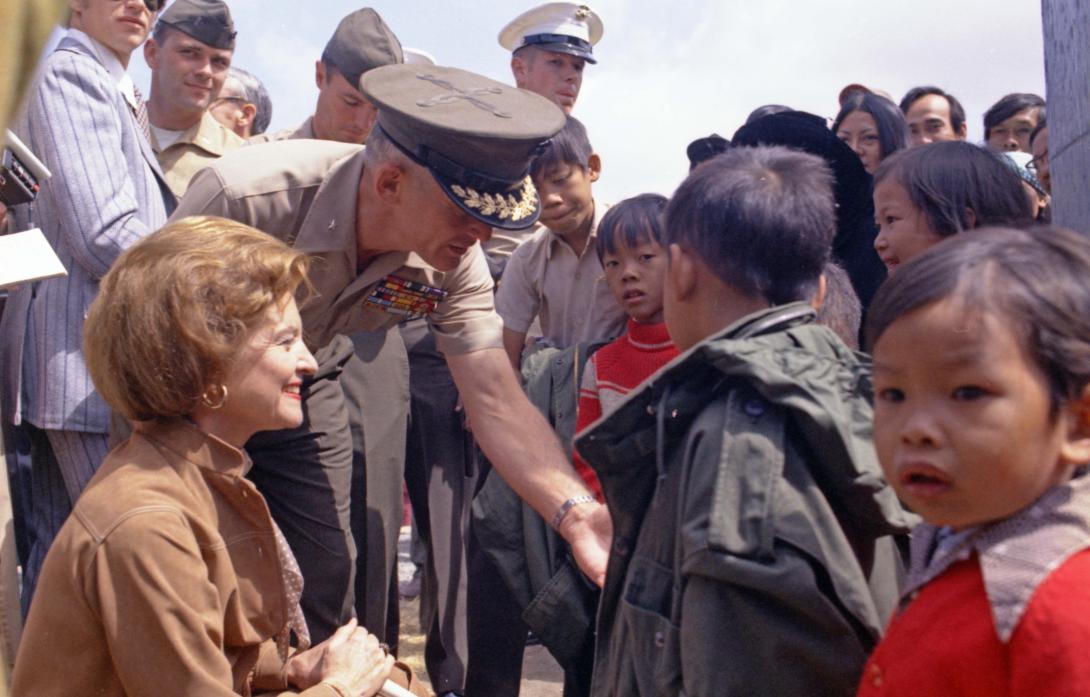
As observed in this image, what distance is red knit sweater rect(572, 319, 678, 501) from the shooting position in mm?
3236

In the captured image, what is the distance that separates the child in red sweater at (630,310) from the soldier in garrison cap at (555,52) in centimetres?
208

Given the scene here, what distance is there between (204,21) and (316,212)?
157 cm

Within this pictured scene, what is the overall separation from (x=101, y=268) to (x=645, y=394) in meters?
1.70

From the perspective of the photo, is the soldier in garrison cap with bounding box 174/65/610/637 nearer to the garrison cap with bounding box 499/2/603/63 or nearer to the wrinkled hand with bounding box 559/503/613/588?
the wrinkled hand with bounding box 559/503/613/588

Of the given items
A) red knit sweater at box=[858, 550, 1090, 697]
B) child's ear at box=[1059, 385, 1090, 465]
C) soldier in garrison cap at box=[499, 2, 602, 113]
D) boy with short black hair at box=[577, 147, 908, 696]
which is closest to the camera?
red knit sweater at box=[858, 550, 1090, 697]

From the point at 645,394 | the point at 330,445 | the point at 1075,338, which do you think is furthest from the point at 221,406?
the point at 1075,338

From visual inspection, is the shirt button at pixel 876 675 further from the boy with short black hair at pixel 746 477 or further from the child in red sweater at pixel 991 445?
the boy with short black hair at pixel 746 477

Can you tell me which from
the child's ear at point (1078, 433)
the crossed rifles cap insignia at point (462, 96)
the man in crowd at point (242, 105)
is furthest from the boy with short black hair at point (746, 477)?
the man in crowd at point (242, 105)

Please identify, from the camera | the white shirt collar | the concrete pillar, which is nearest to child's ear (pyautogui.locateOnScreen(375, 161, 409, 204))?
the camera

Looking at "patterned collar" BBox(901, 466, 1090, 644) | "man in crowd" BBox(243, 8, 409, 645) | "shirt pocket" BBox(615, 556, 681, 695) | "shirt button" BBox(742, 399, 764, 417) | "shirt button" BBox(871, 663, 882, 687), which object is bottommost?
"man in crowd" BBox(243, 8, 409, 645)

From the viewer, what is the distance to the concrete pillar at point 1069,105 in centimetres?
262

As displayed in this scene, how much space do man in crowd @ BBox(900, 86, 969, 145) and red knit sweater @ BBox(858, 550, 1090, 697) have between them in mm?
3953

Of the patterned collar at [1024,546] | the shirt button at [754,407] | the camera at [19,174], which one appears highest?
the patterned collar at [1024,546]

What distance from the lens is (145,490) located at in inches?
84.5
